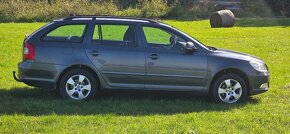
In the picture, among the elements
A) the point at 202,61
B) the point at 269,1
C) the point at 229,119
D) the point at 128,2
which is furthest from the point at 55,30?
the point at 269,1

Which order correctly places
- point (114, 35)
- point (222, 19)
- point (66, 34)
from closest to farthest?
point (66, 34), point (114, 35), point (222, 19)

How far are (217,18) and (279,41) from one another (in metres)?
8.56

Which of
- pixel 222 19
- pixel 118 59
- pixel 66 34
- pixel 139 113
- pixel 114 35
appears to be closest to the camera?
pixel 139 113

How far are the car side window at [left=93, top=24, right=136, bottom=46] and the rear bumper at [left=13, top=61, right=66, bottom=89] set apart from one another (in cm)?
87

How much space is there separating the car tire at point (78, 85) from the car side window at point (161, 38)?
1.25m

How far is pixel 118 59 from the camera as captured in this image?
27.8 feet

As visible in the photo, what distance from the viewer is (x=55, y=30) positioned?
28.5ft

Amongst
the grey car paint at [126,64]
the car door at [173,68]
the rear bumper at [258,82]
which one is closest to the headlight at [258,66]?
the rear bumper at [258,82]

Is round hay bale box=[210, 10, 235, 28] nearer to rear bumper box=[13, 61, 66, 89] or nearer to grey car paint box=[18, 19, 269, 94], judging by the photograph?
grey car paint box=[18, 19, 269, 94]

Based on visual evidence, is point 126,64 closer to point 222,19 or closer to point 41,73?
point 41,73

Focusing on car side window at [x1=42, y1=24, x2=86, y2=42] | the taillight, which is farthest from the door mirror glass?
the taillight

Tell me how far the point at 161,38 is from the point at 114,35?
0.87 meters

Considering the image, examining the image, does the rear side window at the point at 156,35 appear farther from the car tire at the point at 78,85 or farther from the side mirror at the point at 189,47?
the car tire at the point at 78,85

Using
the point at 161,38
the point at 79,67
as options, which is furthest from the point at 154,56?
the point at 79,67
